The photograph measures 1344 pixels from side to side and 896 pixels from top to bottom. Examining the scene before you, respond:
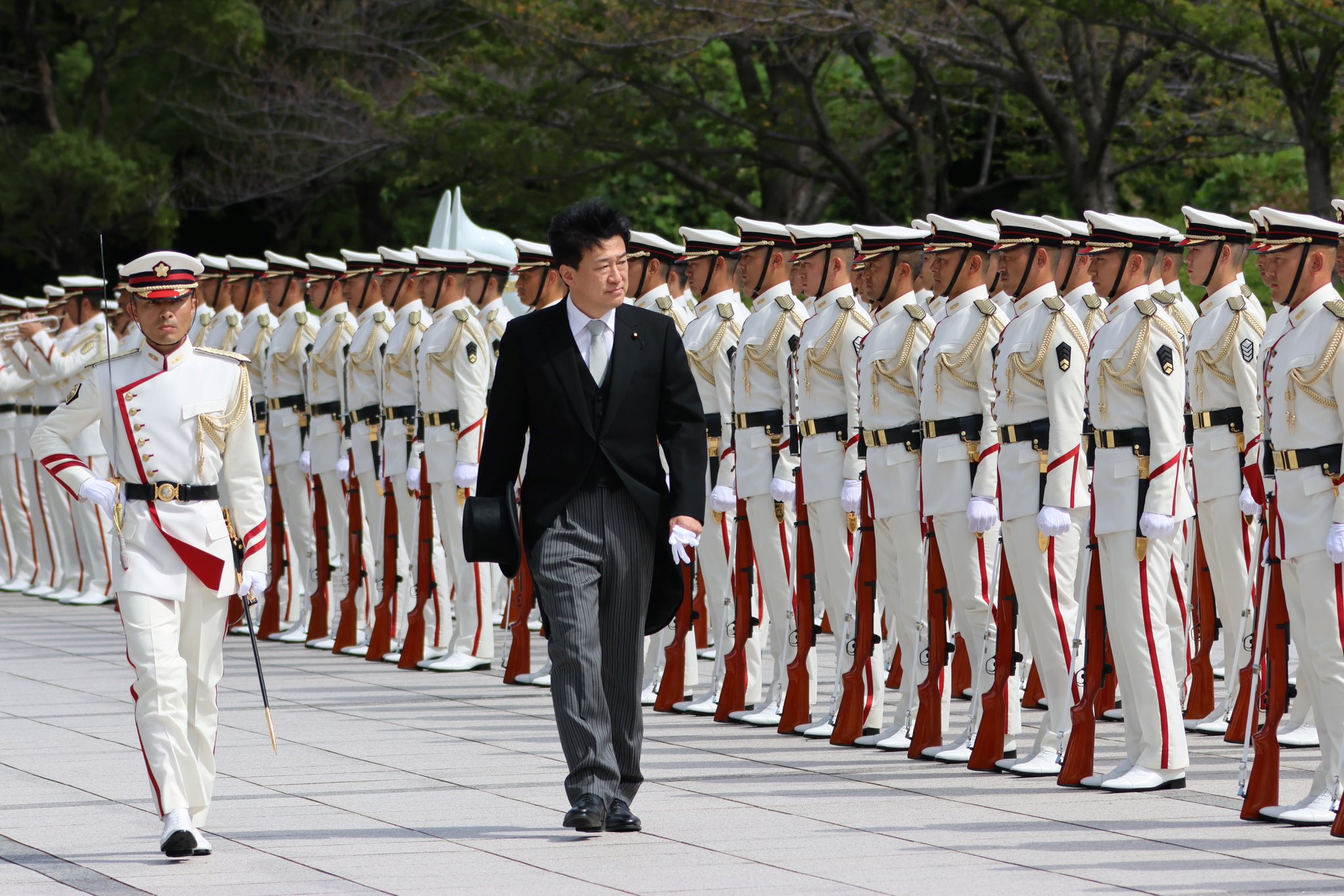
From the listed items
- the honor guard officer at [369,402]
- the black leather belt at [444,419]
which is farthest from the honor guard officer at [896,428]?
the honor guard officer at [369,402]

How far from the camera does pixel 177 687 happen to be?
6.63 metres

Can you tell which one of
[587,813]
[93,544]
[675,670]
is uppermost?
[93,544]

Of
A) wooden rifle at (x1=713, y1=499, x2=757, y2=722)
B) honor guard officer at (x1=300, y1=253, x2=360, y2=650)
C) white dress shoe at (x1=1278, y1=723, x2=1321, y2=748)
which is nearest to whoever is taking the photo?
white dress shoe at (x1=1278, y1=723, x2=1321, y2=748)

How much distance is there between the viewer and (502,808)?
745cm

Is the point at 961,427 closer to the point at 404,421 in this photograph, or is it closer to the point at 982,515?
the point at 982,515

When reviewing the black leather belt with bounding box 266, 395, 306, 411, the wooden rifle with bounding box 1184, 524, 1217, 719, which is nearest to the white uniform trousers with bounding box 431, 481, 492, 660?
the black leather belt with bounding box 266, 395, 306, 411

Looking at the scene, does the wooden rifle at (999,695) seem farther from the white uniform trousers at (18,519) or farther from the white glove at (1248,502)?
the white uniform trousers at (18,519)

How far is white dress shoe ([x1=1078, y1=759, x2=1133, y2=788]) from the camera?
7.67 metres

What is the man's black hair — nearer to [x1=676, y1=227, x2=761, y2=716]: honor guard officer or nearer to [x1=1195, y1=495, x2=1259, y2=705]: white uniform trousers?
[x1=676, y1=227, x2=761, y2=716]: honor guard officer

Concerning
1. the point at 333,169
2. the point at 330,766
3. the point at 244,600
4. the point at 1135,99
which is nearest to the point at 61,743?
the point at 330,766

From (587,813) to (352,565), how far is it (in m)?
6.32

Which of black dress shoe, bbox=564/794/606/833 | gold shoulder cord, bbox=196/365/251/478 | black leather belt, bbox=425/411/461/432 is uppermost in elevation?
black leather belt, bbox=425/411/461/432

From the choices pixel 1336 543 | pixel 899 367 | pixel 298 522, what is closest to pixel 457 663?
pixel 298 522

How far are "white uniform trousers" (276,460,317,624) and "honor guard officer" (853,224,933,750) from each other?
553 centimetres
